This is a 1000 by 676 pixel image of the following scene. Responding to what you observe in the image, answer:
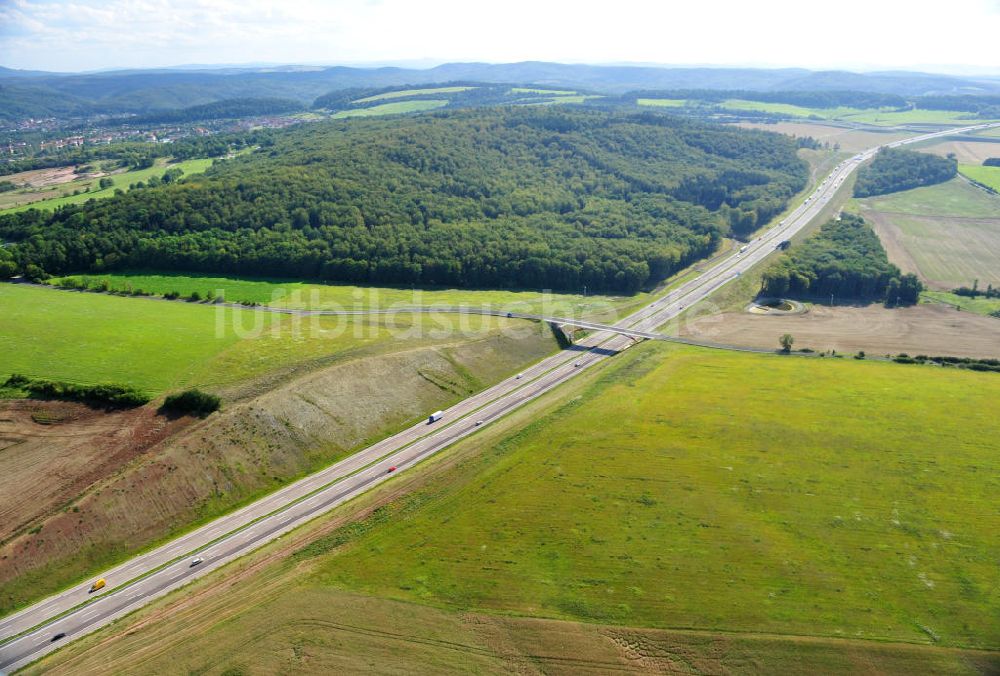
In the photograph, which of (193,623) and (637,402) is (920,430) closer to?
(637,402)

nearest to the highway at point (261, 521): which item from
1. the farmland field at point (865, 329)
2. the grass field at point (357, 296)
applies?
the grass field at point (357, 296)

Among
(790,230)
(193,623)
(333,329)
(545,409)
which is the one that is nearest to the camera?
(193,623)

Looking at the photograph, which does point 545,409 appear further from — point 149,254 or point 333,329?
point 149,254

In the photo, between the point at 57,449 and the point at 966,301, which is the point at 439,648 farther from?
the point at 966,301

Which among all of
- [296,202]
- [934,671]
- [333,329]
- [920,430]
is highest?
[296,202]

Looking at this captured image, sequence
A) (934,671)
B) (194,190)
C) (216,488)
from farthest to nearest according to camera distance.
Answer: (194,190)
(216,488)
(934,671)

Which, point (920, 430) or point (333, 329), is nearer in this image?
point (920, 430)

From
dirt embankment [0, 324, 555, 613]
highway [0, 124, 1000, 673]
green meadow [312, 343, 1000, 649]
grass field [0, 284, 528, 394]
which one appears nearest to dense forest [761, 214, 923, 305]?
green meadow [312, 343, 1000, 649]

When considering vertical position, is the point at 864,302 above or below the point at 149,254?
below

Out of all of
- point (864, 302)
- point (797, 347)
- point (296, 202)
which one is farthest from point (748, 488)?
point (296, 202)
